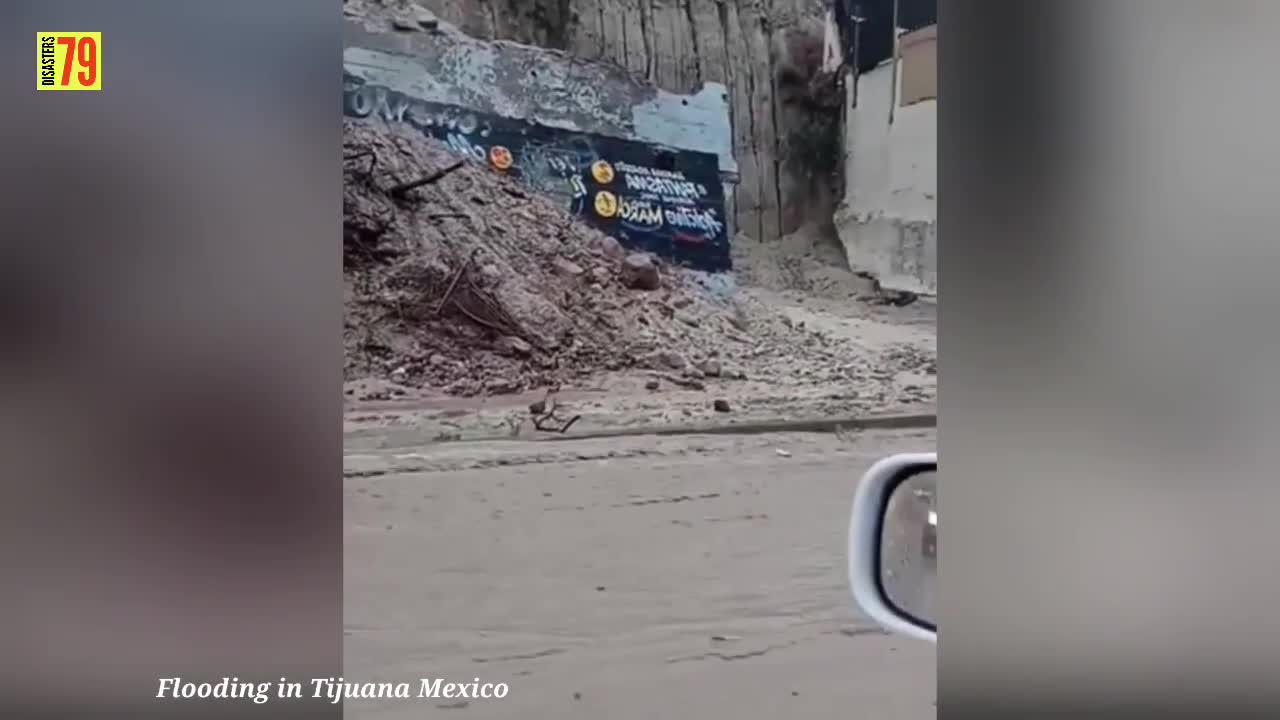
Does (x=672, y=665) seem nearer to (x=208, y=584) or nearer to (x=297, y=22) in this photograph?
(x=208, y=584)

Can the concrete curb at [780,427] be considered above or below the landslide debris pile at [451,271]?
below

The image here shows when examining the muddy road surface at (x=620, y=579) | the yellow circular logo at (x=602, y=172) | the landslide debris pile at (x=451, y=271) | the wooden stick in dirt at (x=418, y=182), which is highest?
the yellow circular logo at (x=602, y=172)

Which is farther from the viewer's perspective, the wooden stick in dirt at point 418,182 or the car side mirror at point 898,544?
the car side mirror at point 898,544

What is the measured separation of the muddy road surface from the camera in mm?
2055

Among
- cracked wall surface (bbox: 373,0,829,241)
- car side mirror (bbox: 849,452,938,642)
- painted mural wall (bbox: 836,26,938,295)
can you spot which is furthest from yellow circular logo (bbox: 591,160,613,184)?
car side mirror (bbox: 849,452,938,642)

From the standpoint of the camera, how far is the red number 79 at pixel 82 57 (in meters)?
2.04

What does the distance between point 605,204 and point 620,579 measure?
3.08 ft

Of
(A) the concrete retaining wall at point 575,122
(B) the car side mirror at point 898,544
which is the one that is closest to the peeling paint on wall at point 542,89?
(A) the concrete retaining wall at point 575,122

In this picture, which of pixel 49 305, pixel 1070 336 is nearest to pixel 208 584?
pixel 49 305

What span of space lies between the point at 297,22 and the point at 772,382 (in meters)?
1.46

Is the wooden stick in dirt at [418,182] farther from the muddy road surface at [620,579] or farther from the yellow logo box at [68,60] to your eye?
the yellow logo box at [68,60]

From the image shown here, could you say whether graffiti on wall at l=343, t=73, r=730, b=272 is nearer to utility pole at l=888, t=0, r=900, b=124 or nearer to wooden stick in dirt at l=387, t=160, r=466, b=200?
wooden stick in dirt at l=387, t=160, r=466, b=200

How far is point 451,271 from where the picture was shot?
2.04 m

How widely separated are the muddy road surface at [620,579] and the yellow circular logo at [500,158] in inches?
26.6
